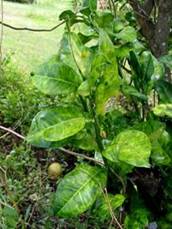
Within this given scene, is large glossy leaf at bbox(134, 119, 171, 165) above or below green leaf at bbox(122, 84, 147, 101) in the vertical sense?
below

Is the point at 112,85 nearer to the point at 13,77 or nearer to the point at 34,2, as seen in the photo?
the point at 13,77

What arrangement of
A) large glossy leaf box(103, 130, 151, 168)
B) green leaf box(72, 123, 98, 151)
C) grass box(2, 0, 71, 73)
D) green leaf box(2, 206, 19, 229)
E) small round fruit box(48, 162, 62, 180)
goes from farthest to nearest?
grass box(2, 0, 71, 73) → small round fruit box(48, 162, 62, 180) → green leaf box(2, 206, 19, 229) → green leaf box(72, 123, 98, 151) → large glossy leaf box(103, 130, 151, 168)

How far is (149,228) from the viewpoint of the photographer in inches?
46.3

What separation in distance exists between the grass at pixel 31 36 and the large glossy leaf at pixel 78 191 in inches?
83.5

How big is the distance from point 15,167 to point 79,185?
109cm

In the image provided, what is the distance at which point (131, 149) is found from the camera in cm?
95

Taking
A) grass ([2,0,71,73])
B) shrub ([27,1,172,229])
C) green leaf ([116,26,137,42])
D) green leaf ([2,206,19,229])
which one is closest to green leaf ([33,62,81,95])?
shrub ([27,1,172,229])

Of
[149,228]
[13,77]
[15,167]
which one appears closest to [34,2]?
[13,77]

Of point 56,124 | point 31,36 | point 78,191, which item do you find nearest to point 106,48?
point 56,124

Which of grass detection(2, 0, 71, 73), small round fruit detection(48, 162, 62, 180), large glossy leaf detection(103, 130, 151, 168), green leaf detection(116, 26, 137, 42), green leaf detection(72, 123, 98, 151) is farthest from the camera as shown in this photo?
grass detection(2, 0, 71, 73)

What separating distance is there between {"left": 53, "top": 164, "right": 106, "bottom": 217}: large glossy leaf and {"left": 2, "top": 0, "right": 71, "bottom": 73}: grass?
6.96 ft

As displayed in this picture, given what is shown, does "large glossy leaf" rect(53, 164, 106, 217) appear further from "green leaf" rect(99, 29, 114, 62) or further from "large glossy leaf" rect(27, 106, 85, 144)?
"green leaf" rect(99, 29, 114, 62)

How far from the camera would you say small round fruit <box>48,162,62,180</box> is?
2.06 meters

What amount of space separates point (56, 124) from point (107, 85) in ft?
0.41
